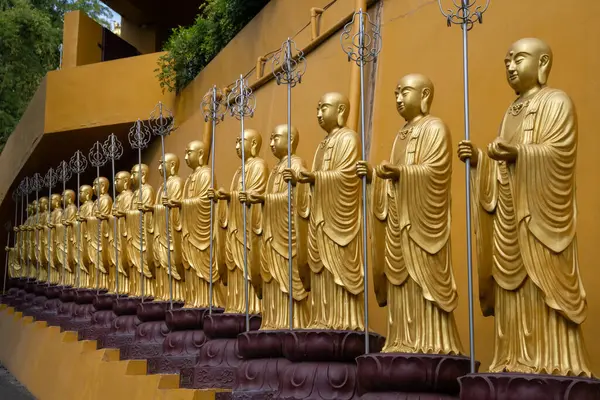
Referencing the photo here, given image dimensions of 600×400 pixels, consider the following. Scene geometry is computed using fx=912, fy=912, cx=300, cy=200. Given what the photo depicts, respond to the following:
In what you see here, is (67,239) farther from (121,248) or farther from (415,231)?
(415,231)

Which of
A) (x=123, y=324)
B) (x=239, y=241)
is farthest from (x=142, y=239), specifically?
(x=239, y=241)

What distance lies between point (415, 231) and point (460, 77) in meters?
2.27

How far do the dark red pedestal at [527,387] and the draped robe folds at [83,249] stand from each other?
8.78 m

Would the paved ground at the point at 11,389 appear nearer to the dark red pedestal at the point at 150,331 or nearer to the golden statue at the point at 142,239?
the golden statue at the point at 142,239

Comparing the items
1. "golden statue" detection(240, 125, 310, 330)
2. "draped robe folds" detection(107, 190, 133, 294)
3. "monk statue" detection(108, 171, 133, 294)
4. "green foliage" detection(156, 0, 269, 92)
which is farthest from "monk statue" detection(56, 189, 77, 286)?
"golden statue" detection(240, 125, 310, 330)

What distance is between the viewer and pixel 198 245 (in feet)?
29.8

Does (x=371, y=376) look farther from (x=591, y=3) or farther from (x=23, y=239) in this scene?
(x=23, y=239)

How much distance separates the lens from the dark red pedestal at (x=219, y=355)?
739cm

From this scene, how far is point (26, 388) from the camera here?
11.8m

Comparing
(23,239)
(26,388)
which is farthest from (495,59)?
(23,239)

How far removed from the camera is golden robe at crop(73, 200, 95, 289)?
501 inches

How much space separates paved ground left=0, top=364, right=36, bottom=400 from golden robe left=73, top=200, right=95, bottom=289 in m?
1.61

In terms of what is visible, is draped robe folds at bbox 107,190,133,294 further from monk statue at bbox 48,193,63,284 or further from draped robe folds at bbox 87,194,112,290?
monk statue at bbox 48,193,63,284

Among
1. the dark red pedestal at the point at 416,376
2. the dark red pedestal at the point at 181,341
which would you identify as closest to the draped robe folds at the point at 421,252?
the dark red pedestal at the point at 416,376
